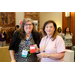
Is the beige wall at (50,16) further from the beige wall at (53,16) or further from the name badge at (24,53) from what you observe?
the name badge at (24,53)

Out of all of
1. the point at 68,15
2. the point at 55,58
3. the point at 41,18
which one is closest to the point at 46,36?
the point at 55,58

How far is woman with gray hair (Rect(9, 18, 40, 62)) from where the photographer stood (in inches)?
55.4

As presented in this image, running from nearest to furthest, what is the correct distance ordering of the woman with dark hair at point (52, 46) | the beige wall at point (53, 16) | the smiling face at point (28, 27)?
the woman with dark hair at point (52, 46)
the smiling face at point (28, 27)
the beige wall at point (53, 16)

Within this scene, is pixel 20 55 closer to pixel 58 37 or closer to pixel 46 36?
pixel 46 36

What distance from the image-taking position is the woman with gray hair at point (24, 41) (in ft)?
4.61

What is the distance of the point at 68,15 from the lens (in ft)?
19.7

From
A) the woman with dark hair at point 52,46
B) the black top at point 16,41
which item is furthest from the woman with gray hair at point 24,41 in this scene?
the woman with dark hair at point 52,46

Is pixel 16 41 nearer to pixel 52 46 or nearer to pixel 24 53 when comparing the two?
pixel 24 53

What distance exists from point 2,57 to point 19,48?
42cm

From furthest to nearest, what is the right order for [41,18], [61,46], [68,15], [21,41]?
1. [41,18]
2. [68,15]
3. [21,41]
4. [61,46]

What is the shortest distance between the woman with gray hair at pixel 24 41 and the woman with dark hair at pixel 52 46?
9.2 inches

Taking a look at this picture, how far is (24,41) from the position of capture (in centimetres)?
144

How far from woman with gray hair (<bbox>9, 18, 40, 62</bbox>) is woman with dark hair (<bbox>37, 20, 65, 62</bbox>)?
9.2 inches

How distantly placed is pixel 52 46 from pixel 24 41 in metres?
0.44
